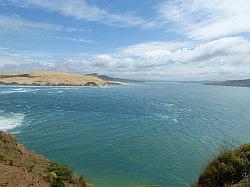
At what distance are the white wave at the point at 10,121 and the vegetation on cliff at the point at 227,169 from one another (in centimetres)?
5653

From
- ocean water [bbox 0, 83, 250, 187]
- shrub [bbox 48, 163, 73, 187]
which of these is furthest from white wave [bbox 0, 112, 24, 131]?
shrub [bbox 48, 163, 73, 187]

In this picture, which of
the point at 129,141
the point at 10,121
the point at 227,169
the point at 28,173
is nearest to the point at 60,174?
the point at 28,173

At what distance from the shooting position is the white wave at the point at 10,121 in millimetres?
71475

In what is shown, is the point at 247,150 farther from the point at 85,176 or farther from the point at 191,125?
the point at 191,125

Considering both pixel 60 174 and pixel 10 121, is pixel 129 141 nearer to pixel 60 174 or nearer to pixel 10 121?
pixel 60 174

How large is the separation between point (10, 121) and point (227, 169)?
70175 millimetres

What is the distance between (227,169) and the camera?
714 inches

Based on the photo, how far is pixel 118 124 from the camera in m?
79.2

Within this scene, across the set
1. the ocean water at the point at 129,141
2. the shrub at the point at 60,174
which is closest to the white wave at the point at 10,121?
the ocean water at the point at 129,141

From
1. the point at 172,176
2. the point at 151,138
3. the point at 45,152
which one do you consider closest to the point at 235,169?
the point at 172,176

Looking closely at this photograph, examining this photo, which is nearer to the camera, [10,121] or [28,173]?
[28,173]

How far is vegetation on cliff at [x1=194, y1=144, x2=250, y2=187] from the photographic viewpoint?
1806cm

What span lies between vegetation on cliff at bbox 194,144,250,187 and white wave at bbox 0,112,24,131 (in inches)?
2226

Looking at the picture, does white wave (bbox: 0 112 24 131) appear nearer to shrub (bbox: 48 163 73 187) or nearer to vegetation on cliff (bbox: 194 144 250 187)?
shrub (bbox: 48 163 73 187)
